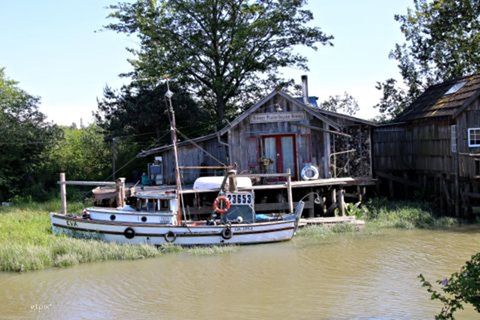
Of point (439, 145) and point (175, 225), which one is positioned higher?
point (439, 145)

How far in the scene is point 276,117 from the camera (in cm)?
2506

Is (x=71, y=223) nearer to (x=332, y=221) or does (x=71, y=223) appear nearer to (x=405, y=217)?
(x=332, y=221)

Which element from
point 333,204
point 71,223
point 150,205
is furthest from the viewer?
point 333,204

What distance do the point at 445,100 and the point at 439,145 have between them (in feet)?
7.31

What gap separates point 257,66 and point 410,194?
11.2 metres

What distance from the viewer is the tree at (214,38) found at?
32469 millimetres

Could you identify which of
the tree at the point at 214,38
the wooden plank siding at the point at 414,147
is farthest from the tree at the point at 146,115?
the wooden plank siding at the point at 414,147

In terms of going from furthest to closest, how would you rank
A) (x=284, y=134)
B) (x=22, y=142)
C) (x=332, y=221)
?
(x=22, y=142) < (x=284, y=134) < (x=332, y=221)

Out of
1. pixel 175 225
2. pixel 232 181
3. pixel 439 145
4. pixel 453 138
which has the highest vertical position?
pixel 453 138

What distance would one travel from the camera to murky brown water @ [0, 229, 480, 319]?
488 inches

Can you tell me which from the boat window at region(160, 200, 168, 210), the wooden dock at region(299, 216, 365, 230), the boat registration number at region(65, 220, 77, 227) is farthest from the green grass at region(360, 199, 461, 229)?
the boat registration number at region(65, 220, 77, 227)

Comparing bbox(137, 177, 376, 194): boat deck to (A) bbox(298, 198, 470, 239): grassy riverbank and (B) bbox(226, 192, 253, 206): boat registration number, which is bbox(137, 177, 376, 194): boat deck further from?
(B) bbox(226, 192, 253, 206): boat registration number

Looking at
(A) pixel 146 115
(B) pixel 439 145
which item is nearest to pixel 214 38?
(A) pixel 146 115

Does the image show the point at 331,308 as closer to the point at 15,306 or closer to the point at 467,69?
the point at 15,306
